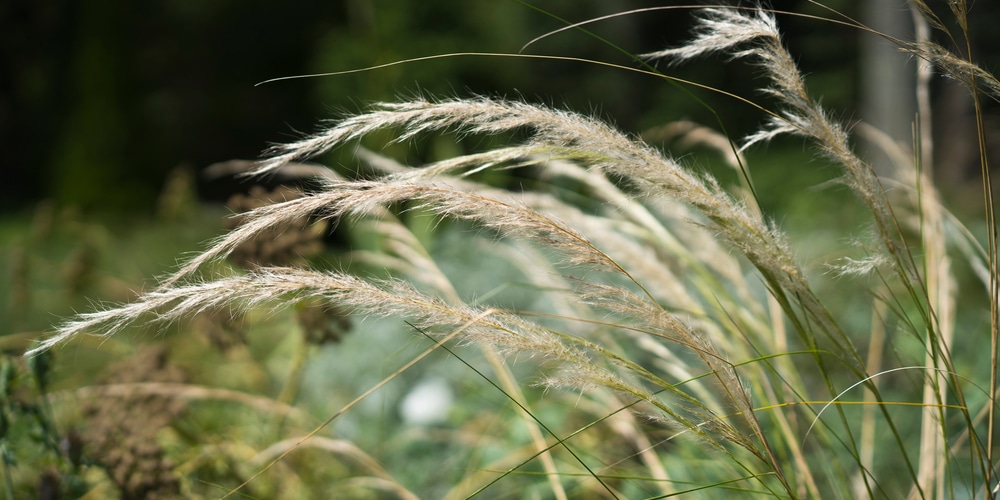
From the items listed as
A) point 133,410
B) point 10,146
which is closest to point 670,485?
point 133,410

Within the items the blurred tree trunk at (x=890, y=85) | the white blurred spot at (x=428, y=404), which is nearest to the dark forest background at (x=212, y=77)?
the blurred tree trunk at (x=890, y=85)

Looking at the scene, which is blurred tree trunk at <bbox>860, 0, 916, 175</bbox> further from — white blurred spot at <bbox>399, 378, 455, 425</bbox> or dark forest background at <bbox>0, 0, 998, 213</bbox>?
white blurred spot at <bbox>399, 378, 455, 425</bbox>

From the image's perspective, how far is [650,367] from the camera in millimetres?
2258

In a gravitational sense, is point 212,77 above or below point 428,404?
below

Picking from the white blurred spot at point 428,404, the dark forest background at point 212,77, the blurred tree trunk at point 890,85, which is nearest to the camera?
the white blurred spot at point 428,404

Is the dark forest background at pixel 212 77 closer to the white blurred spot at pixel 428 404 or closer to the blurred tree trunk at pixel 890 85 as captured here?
the blurred tree trunk at pixel 890 85

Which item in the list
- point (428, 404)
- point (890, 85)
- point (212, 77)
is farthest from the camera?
point (212, 77)

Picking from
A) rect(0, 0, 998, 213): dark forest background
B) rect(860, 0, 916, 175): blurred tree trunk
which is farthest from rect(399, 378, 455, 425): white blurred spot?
rect(0, 0, 998, 213): dark forest background

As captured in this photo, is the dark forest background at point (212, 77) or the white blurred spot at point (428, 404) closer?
the white blurred spot at point (428, 404)

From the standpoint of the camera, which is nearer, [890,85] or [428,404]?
[428,404]

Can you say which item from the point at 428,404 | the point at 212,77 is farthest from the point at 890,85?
the point at 212,77

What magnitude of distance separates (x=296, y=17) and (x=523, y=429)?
8.48 m

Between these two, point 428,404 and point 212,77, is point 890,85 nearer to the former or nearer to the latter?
point 428,404

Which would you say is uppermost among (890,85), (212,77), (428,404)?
(890,85)
